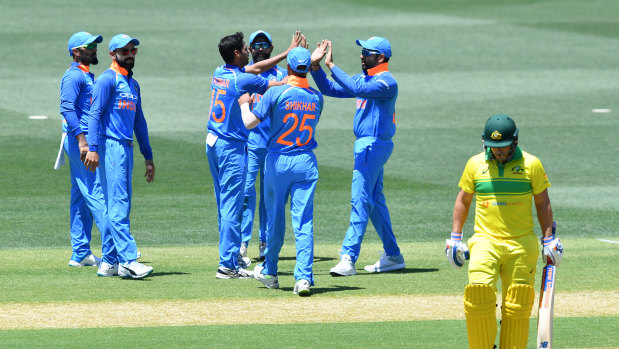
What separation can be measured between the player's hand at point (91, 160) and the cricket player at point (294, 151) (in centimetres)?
178

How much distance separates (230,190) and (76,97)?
2.11m

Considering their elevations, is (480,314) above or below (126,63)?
below

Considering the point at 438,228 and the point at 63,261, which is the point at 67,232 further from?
the point at 438,228

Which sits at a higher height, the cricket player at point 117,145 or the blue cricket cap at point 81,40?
the blue cricket cap at point 81,40

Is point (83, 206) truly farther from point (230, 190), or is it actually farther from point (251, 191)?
point (230, 190)

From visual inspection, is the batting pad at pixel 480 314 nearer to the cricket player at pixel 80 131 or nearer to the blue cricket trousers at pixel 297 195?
the blue cricket trousers at pixel 297 195

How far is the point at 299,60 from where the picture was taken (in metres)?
10.7

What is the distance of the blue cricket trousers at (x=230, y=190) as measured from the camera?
11820 millimetres

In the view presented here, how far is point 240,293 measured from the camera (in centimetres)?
1114

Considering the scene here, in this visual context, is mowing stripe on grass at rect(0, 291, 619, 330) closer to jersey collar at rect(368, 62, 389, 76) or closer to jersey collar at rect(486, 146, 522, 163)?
jersey collar at rect(486, 146, 522, 163)

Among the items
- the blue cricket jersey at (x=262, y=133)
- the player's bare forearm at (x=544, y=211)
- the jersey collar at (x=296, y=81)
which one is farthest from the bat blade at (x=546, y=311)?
the blue cricket jersey at (x=262, y=133)

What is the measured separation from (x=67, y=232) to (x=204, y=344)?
23.2ft

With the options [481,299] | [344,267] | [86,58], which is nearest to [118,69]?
[86,58]

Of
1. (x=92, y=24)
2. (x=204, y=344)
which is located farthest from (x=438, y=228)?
(x=92, y=24)
